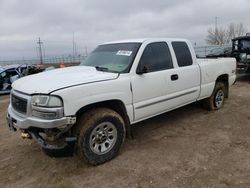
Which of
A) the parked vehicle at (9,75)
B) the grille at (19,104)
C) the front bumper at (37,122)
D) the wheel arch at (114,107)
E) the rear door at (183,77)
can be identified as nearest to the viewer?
the front bumper at (37,122)

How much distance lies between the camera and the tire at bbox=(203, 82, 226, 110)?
654cm

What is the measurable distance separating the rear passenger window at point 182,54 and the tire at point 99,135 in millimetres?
2006

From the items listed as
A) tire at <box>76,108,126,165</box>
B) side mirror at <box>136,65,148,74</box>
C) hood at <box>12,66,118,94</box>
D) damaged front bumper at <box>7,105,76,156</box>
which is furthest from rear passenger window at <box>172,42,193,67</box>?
damaged front bumper at <box>7,105,76,156</box>

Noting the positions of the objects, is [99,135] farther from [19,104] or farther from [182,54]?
[182,54]

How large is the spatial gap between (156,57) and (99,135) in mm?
1865

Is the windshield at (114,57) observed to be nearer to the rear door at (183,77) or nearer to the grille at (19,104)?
the rear door at (183,77)

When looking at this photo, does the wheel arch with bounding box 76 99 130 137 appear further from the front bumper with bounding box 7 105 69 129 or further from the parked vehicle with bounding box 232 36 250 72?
the parked vehicle with bounding box 232 36 250 72

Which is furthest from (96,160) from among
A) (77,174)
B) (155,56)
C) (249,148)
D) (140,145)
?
(249,148)

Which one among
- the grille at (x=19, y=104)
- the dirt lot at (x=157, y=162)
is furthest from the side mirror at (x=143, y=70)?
the grille at (x=19, y=104)

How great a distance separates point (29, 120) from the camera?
11.7 feet

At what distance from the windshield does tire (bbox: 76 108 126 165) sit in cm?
83

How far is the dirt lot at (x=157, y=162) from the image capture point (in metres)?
3.53

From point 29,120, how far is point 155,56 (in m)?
2.49

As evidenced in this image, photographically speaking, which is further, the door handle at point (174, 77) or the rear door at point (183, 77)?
the rear door at point (183, 77)
